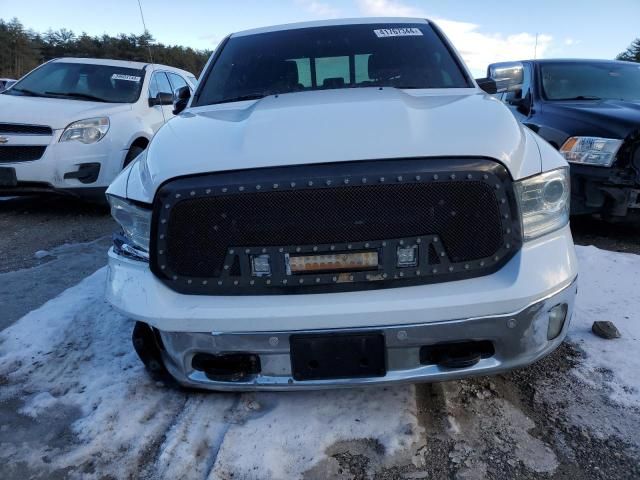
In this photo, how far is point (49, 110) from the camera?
20.1 feet

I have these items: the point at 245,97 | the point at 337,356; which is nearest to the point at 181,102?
the point at 245,97

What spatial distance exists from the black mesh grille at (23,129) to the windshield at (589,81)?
556cm

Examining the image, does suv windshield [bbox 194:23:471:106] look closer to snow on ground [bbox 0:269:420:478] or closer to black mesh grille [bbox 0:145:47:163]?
snow on ground [bbox 0:269:420:478]

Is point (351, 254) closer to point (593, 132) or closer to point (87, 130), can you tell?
point (593, 132)

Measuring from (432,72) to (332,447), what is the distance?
2.34 meters

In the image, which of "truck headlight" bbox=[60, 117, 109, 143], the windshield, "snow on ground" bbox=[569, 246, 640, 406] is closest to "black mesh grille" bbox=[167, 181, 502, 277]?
A: "snow on ground" bbox=[569, 246, 640, 406]

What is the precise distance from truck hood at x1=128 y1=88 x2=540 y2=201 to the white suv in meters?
4.00

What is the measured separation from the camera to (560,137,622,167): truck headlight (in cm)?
449

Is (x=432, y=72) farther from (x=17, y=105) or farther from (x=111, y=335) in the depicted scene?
(x=17, y=105)

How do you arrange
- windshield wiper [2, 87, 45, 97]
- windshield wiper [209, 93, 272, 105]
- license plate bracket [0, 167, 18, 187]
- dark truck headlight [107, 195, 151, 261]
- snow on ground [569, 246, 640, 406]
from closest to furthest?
dark truck headlight [107, 195, 151, 261] → snow on ground [569, 246, 640, 406] → windshield wiper [209, 93, 272, 105] → license plate bracket [0, 167, 18, 187] → windshield wiper [2, 87, 45, 97]

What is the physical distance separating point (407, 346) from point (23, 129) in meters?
5.67

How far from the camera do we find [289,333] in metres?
1.97

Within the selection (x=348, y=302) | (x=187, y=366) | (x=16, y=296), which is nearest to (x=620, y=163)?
(x=348, y=302)

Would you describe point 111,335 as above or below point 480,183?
below
